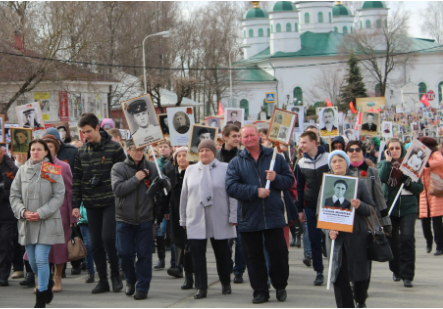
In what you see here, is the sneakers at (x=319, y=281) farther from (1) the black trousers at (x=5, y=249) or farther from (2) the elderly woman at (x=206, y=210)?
(1) the black trousers at (x=5, y=249)

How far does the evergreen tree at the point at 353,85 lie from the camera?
84.0 m

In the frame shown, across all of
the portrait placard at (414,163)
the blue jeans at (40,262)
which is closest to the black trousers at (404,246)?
the portrait placard at (414,163)

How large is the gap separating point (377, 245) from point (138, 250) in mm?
2956

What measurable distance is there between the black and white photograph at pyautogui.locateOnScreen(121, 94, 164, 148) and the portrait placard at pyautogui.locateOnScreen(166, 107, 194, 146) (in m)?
3.85

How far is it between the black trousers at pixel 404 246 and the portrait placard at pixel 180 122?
4.86 meters

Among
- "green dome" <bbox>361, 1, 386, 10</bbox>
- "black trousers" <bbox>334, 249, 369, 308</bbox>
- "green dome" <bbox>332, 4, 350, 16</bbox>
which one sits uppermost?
"green dome" <bbox>332, 4, 350, 16</bbox>

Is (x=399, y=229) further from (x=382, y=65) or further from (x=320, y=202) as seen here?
(x=382, y=65)

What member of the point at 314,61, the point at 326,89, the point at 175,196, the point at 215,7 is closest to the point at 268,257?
the point at 175,196

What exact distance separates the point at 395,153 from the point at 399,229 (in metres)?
1.00

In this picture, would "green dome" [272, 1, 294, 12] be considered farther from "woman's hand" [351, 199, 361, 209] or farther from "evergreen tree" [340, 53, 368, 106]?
"woman's hand" [351, 199, 361, 209]

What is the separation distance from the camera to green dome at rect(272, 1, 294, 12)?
10181 centimetres

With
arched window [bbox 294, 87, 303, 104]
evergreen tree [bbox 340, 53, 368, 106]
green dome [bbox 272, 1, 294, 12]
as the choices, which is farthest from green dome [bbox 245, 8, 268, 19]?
evergreen tree [bbox 340, 53, 368, 106]

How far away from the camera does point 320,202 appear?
23.3ft

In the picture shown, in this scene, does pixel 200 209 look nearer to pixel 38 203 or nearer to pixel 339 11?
pixel 38 203
